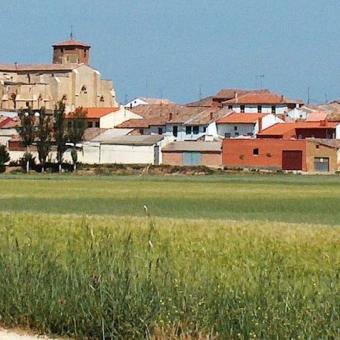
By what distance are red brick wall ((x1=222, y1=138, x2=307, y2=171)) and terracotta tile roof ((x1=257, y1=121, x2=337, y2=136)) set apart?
1019cm

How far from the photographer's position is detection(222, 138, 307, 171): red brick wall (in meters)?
110

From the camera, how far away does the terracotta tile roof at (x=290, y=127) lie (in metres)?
123

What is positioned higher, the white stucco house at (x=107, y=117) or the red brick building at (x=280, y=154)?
the white stucco house at (x=107, y=117)

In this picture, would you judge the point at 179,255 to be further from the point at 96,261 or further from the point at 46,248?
the point at 96,261

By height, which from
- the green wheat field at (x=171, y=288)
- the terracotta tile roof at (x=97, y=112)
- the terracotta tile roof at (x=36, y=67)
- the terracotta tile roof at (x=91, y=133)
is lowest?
the green wheat field at (x=171, y=288)

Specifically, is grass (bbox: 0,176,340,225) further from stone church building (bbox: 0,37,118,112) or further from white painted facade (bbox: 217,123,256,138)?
stone church building (bbox: 0,37,118,112)

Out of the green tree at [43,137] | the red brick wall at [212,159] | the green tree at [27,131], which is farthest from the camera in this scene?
the red brick wall at [212,159]

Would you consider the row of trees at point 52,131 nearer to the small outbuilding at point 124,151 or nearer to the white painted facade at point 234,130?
the small outbuilding at point 124,151

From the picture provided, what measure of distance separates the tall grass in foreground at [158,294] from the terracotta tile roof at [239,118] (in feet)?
376

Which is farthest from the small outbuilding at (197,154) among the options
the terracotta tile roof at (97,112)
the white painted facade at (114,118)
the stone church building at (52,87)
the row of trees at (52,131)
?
the stone church building at (52,87)

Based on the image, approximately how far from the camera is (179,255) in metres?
17.9

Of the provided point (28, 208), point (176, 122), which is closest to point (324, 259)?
point (28, 208)

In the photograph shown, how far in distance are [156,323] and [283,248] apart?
761cm

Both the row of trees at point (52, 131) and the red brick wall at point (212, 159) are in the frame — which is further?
the red brick wall at point (212, 159)
